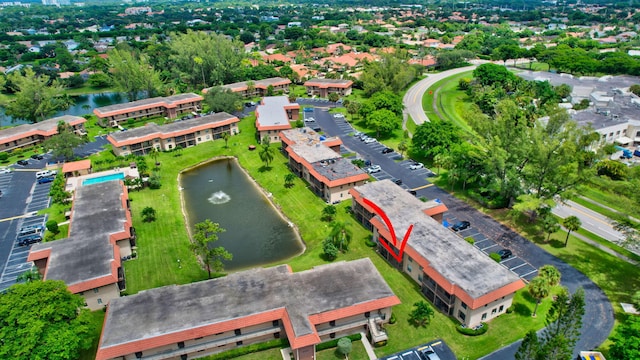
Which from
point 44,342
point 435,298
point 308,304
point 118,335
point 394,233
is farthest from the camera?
point 394,233

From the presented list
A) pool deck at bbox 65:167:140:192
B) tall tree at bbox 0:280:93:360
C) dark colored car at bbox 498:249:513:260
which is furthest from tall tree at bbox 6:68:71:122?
dark colored car at bbox 498:249:513:260

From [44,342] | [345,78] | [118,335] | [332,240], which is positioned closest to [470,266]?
[332,240]

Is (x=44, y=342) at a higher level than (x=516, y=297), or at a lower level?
higher

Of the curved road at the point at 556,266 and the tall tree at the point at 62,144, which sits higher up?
the tall tree at the point at 62,144

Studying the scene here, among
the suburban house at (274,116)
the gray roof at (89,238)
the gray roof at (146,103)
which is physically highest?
the gray roof at (146,103)

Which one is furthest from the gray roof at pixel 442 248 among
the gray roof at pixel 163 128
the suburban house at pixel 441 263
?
the gray roof at pixel 163 128

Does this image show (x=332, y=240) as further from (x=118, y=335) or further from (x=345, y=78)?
(x=345, y=78)

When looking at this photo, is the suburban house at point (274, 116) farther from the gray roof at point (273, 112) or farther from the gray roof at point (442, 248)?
the gray roof at point (442, 248)

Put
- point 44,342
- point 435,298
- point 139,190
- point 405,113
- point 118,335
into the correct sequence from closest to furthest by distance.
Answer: point 44,342 < point 118,335 < point 435,298 < point 139,190 < point 405,113
